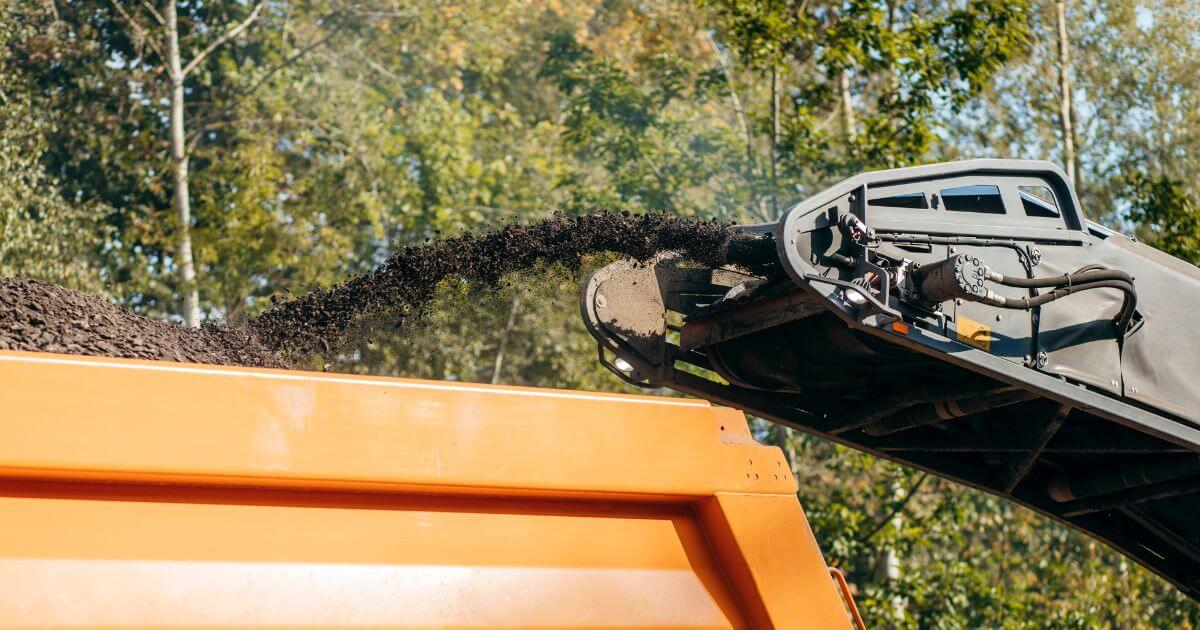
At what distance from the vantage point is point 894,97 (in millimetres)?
10164

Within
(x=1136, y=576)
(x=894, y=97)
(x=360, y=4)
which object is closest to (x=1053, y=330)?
(x=894, y=97)

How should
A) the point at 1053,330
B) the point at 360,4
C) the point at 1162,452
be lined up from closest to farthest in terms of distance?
1. the point at 1053,330
2. the point at 1162,452
3. the point at 360,4

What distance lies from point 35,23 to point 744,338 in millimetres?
11438

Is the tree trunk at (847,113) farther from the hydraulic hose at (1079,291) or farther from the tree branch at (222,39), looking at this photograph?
the tree branch at (222,39)

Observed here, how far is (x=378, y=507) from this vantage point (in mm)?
2133

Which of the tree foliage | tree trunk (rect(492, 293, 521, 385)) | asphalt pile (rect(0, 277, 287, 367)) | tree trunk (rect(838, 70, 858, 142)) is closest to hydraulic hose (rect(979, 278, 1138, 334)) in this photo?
asphalt pile (rect(0, 277, 287, 367))

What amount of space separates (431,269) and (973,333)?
2.06 metres

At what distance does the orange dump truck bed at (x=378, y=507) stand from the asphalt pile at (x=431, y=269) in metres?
1.12

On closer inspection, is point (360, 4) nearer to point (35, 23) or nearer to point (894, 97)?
point (35, 23)

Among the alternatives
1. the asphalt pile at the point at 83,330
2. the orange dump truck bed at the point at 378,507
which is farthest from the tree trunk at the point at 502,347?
the orange dump truck bed at the point at 378,507

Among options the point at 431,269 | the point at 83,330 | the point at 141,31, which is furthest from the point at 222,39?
the point at 83,330

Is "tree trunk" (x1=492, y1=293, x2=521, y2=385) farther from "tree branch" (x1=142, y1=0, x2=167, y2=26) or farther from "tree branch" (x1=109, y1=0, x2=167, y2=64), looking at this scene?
"tree branch" (x1=142, y1=0, x2=167, y2=26)

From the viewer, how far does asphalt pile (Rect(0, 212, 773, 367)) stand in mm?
3586

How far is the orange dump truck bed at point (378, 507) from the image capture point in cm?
188
